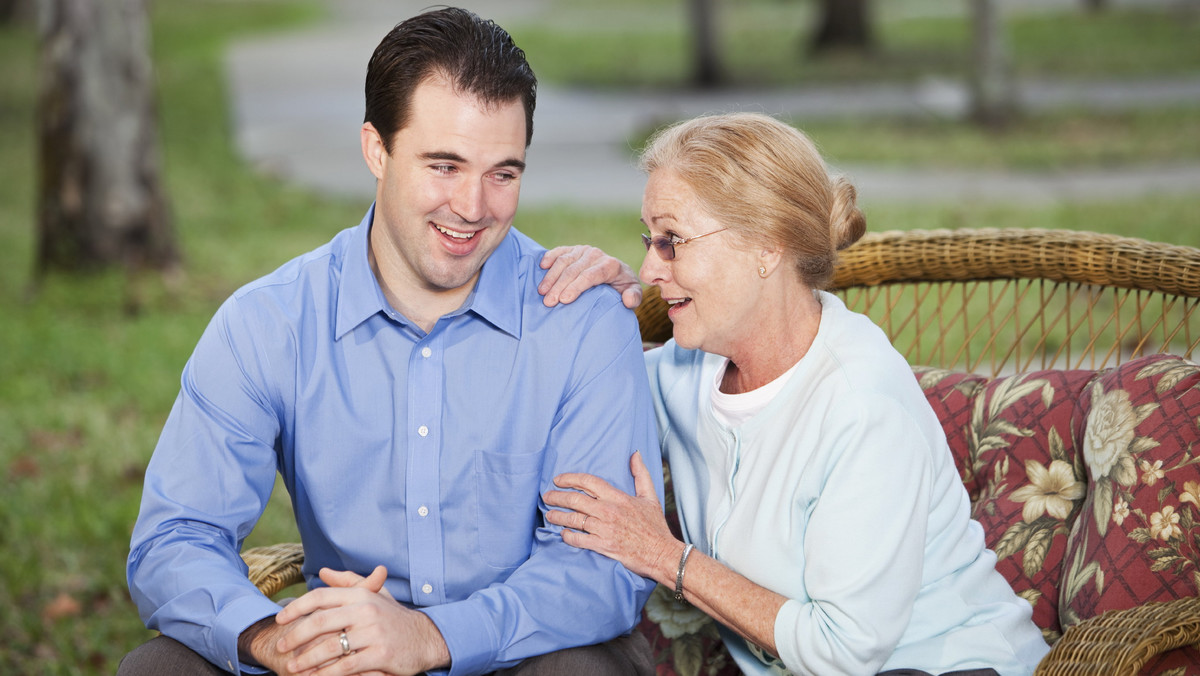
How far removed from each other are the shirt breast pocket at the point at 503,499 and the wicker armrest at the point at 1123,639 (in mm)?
1186

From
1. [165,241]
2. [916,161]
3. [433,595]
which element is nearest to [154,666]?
[433,595]

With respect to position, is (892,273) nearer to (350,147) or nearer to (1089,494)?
(1089,494)

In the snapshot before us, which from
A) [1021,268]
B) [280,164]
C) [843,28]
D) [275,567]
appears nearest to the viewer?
[275,567]

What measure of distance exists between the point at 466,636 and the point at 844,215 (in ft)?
4.15

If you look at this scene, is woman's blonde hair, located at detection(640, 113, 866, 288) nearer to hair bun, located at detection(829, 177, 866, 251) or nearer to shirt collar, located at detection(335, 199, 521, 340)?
hair bun, located at detection(829, 177, 866, 251)

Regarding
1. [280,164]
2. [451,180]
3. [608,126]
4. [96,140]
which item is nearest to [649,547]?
[451,180]

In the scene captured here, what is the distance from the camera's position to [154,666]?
256 cm

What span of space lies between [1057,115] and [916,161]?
3.34 m

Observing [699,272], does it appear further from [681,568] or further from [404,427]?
[404,427]

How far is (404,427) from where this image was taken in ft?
9.35

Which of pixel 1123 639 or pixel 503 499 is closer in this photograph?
pixel 1123 639

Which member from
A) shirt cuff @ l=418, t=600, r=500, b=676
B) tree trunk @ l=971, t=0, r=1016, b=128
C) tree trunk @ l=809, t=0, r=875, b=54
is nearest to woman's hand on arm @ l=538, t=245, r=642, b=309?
shirt cuff @ l=418, t=600, r=500, b=676

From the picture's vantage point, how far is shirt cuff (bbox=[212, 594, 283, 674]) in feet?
8.33

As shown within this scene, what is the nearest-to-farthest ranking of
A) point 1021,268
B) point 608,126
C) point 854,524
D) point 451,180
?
point 854,524 → point 451,180 → point 1021,268 → point 608,126
